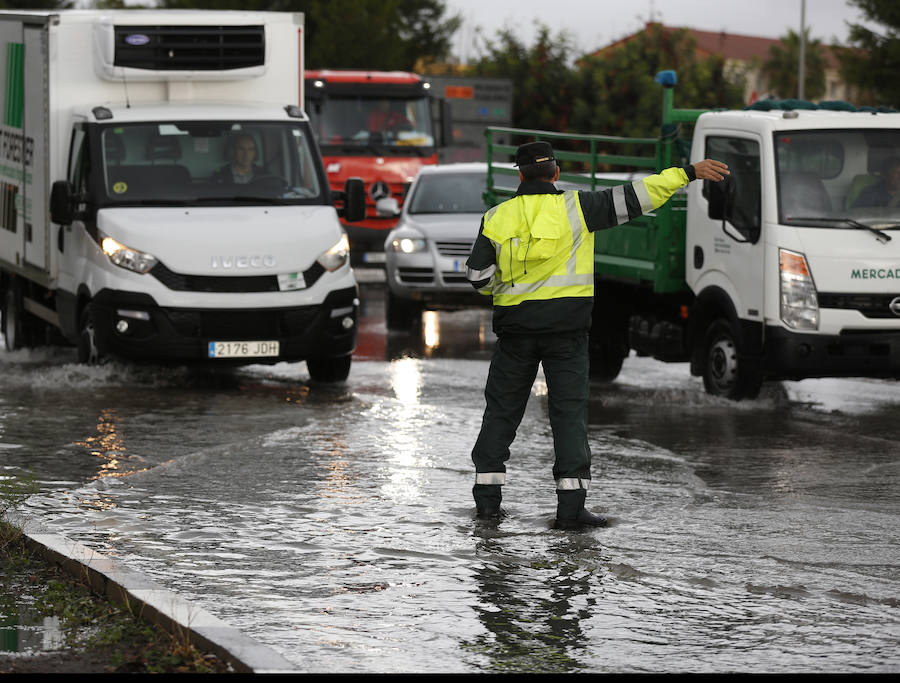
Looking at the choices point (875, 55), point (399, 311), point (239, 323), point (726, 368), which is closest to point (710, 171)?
point (726, 368)

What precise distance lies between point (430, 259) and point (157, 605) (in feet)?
41.2

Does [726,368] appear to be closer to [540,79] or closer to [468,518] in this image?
[468,518]

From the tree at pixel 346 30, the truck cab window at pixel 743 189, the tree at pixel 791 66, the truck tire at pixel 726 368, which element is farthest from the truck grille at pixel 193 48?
the tree at pixel 791 66

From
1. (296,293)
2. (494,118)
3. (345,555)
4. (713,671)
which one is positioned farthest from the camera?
(494,118)

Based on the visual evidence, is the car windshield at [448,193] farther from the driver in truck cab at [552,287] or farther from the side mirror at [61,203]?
the driver in truck cab at [552,287]

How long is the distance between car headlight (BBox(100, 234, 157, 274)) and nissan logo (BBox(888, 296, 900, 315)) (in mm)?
5285

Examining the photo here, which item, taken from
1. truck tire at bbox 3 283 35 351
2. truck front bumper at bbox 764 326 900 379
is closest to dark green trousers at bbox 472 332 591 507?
truck front bumper at bbox 764 326 900 379

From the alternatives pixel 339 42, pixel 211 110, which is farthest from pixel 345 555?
pixel 339 42

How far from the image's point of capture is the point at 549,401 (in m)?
8.65

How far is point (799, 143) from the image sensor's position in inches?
498

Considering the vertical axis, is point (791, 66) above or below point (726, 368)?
above

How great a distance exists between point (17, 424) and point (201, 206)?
9.19 ft

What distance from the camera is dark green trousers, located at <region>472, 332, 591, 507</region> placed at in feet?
28.0

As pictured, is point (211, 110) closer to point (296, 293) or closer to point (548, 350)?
point (296, 293)
